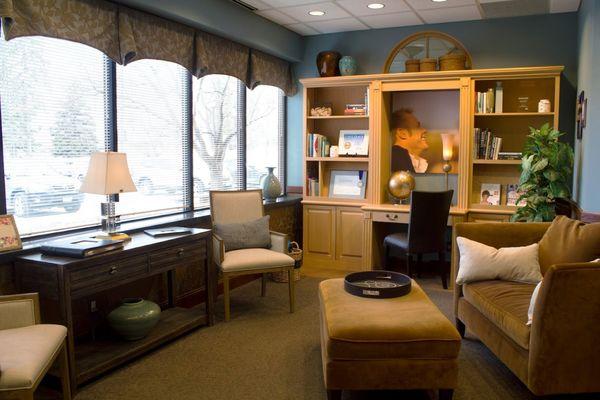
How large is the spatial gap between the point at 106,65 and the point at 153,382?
219 centimetres

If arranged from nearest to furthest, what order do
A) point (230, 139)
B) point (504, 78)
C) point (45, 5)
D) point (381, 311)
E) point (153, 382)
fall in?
point (381, 311)
point (153, 382)
point (45, 5)
point (504, 78)
point (230, 139)

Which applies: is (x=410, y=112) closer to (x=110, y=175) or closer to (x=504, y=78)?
Result: (x=504, y=78)

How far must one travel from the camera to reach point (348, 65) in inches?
216

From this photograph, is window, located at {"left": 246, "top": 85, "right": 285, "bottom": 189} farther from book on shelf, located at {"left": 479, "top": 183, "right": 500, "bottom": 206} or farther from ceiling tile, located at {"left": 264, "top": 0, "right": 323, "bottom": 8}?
book on shelf, located at {"left": 479, "top": 183, "right": 500, "bottom": 206}

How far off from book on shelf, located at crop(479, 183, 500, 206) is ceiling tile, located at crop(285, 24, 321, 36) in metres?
2.48

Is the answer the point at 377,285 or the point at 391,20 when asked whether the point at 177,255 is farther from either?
the point at 391,20

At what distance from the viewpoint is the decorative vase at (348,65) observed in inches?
216

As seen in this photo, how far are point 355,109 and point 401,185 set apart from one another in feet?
3.21

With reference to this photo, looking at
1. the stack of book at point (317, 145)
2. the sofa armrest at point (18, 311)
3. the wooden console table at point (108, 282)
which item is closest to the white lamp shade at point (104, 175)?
the wooden console table at point (108, 282)

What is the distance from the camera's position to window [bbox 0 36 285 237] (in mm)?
3080

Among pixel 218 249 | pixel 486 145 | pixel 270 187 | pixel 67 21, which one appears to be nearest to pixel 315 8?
pixel 270 187

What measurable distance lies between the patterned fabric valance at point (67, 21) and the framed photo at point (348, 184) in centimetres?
284

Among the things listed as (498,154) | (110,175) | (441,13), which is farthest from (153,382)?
(441,13)

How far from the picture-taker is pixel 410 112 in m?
5.47
